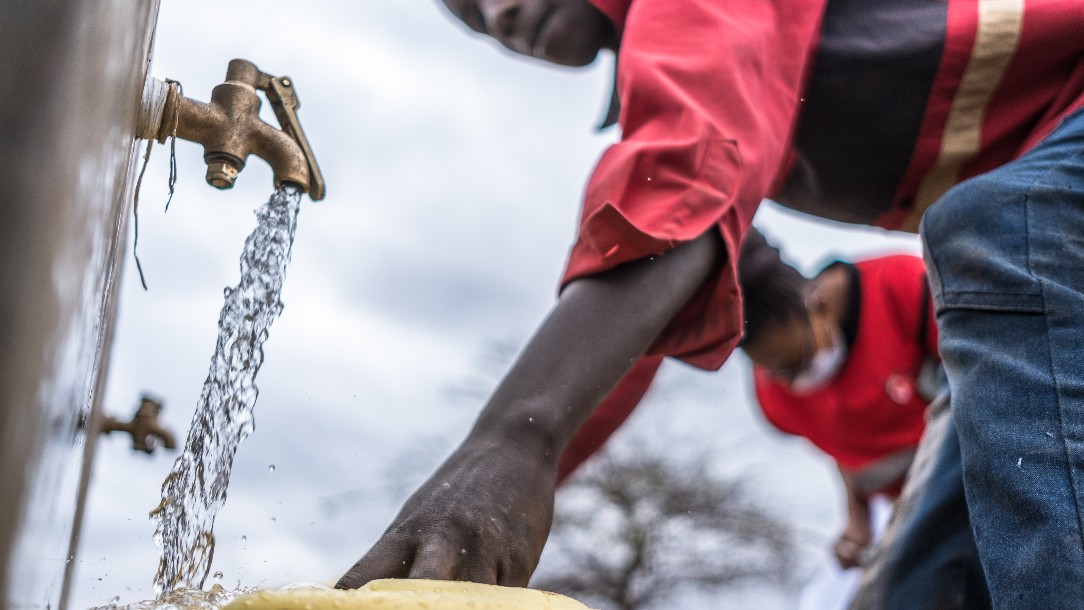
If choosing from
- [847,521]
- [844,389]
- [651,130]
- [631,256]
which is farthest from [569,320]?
[847,521]

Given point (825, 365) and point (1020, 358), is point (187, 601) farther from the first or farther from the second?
point (825, 365)

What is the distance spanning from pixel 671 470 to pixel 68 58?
640 centimetres

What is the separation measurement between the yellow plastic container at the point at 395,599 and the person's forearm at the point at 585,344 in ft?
1.00

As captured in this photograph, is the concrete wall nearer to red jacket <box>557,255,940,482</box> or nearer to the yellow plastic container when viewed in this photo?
the yellow plastic container

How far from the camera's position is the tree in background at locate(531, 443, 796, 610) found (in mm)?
6125

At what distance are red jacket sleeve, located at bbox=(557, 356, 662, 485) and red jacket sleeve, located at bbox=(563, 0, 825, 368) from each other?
407mm

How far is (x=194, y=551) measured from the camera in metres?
1.04

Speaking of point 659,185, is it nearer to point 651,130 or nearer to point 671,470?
point 651,130

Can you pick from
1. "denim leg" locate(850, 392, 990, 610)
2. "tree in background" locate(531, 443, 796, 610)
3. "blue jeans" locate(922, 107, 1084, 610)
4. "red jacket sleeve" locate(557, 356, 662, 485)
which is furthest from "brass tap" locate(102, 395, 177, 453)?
"tree in background" locate(531, 443, 796, 610)

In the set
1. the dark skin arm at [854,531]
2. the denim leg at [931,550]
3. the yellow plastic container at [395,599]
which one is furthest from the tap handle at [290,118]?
the dark skin arm at [854,531]

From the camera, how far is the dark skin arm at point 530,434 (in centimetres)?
85

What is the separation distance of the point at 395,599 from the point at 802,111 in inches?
43.2

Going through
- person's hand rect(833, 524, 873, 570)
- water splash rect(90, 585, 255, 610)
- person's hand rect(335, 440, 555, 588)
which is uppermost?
person's hand rect(335, 440, 555, 588)

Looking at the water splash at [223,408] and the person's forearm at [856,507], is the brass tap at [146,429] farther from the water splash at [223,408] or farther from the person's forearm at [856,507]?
the person's forearm at [856,507]
